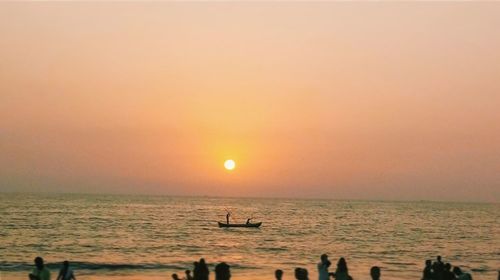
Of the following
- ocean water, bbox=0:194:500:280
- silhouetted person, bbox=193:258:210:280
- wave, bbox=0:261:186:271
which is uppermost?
silhouetted person, bbox=193:258:210:280

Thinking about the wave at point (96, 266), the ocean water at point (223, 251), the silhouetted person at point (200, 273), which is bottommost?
the wave at point (96, 266)

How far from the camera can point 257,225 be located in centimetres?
8238

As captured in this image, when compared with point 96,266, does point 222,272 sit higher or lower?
higher

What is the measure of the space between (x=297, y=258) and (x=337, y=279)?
29.6m

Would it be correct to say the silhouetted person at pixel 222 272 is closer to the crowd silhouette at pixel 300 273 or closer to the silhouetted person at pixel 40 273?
the crowd silhouette at pixel 300 273

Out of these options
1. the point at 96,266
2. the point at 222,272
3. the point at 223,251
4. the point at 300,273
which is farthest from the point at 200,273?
the point at 223,251

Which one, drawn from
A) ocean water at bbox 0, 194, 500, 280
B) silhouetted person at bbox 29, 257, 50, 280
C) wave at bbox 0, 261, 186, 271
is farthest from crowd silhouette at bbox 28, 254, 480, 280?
wave at bbox 0, 261, 186, 271

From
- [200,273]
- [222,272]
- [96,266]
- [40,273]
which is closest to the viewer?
Result: [40,273]

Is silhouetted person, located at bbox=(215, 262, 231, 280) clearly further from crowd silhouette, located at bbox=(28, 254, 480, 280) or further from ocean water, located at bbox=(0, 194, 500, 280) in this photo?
ocean water, located at bbox=(0, 194, 500, 280)

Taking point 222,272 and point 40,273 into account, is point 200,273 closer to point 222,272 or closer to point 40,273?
point 222,272

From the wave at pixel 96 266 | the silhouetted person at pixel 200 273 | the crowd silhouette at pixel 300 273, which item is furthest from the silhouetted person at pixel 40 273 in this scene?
the wave at pixel 96 266

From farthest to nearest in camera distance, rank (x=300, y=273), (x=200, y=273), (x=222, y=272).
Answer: (x=200, y=273)
(x=222, y=272)
(x=300, y=273)

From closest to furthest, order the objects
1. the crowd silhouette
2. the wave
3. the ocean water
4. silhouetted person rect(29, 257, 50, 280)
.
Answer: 1. the crowd silhouette
2. silhouetted person rect(29, 257, 50, 280)
3. the ocean water
4. the wave

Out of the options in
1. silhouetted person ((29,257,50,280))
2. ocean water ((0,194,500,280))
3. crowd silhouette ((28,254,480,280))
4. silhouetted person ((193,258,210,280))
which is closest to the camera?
crowd silhouette ((28,254,480,280))
